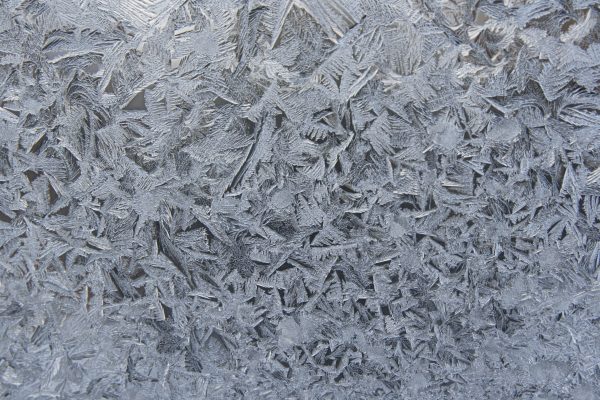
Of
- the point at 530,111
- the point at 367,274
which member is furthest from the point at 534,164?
the point at 367,274

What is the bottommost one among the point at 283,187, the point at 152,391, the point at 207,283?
the point at 152,391

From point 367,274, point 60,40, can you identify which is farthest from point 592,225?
point 60,40

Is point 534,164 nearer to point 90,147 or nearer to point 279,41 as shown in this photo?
point 279,41

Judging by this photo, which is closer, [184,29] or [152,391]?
[184,29]

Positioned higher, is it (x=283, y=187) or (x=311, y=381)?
(x=283, y=187)

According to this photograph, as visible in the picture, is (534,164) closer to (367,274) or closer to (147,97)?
(367,274)

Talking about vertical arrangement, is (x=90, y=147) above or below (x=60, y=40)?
below
